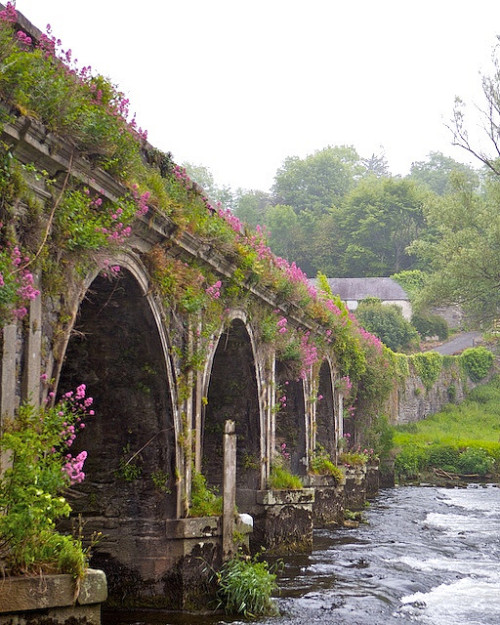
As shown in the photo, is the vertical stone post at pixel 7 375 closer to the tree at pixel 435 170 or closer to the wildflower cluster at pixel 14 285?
the wildflower cluster at pixel 14 285

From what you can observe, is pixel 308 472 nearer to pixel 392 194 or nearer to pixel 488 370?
pixel 488 370

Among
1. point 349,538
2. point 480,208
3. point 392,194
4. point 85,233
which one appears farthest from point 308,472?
point 392,194

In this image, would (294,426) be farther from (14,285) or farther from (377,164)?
(377,164)

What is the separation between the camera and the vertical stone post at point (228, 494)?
9.78m

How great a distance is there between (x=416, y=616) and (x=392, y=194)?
55.4 m

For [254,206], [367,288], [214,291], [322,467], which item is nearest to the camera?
[214,291]

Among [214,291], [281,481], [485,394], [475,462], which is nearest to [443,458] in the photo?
[475,462]

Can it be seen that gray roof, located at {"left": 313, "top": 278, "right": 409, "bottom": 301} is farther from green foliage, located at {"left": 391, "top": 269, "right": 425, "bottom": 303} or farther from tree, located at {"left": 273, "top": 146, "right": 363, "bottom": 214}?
tree, located at {"left": 273, "top": 146, "right": 363, "bottom": 214}

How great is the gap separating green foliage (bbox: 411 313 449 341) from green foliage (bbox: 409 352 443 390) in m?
10.7

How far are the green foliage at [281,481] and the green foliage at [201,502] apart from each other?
3325 millimetres

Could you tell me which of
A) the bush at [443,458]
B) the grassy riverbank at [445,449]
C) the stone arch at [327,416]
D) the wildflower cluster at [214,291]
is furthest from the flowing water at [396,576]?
the bush at [443,458]

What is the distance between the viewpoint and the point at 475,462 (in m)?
31.1

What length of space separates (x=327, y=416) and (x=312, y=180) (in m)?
56.7

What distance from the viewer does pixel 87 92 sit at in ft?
23.9
